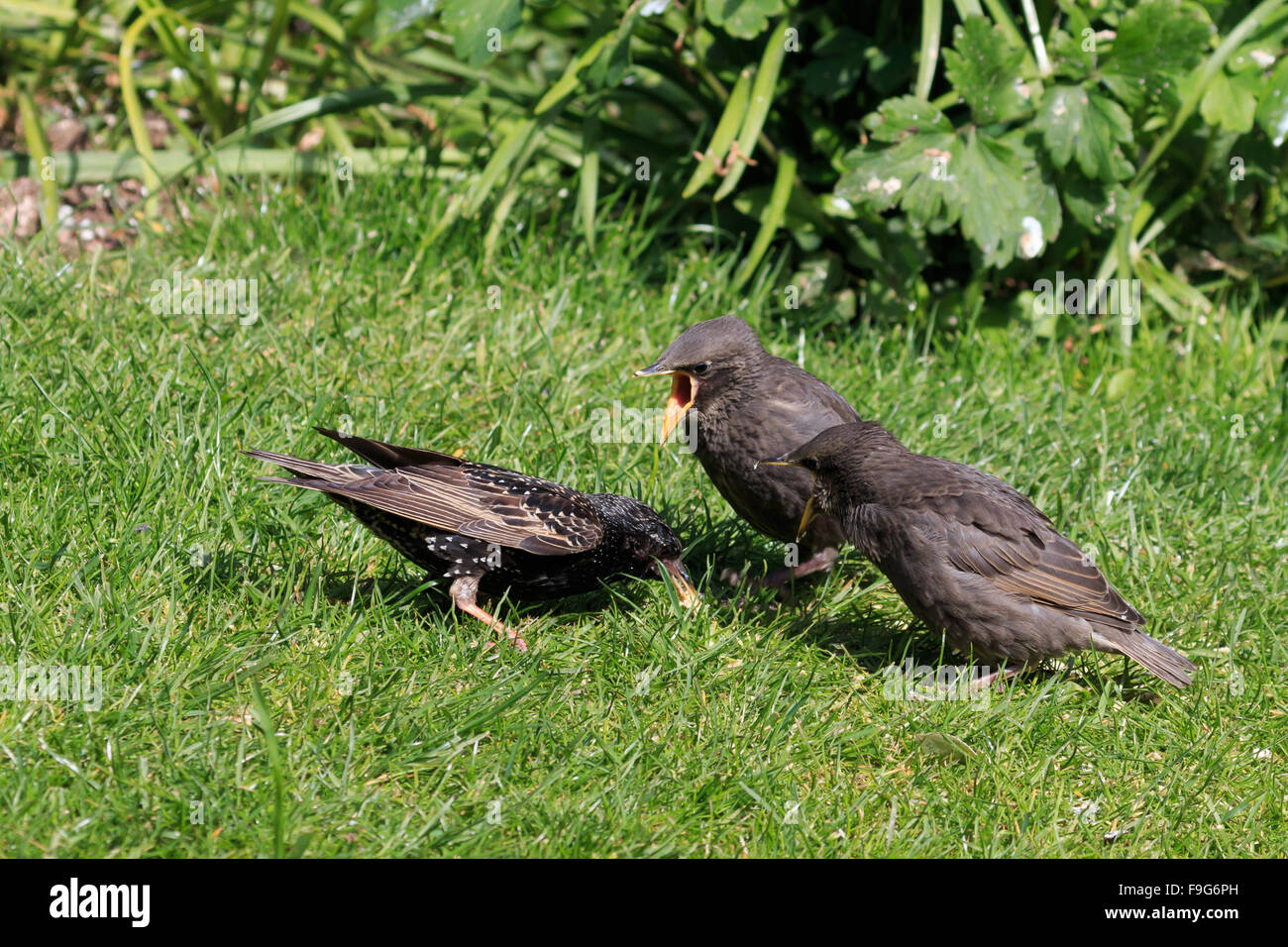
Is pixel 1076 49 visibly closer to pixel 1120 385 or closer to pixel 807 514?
pixel 1120 385

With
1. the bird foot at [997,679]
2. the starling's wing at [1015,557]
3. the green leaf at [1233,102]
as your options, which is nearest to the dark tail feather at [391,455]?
the starling's wing at [1015,557]

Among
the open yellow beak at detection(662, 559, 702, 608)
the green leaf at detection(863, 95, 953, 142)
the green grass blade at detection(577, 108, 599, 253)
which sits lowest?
the open yellow beak at detection(662, 559, 702, 608)

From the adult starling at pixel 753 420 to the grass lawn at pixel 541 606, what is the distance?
0.87 ft

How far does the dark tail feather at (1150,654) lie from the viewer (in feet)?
13.9

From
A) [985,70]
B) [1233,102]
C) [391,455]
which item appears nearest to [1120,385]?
[1233,102]

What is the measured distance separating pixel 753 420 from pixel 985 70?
223cm

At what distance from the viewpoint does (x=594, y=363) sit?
581cm

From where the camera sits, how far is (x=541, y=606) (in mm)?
4617

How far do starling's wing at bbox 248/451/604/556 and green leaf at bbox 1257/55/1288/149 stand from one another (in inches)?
156

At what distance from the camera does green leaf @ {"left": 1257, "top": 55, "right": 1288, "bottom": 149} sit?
19.7 feet

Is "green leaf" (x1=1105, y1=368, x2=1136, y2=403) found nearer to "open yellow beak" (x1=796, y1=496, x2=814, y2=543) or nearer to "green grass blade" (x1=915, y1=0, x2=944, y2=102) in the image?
"green grass blade" (x1=915, y1=0, x2=944, y2=102)

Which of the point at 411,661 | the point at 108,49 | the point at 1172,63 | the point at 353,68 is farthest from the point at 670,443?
the point at 108,49

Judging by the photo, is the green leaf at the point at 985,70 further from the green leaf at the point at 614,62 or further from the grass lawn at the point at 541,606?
the green leaf at the point at 614,62

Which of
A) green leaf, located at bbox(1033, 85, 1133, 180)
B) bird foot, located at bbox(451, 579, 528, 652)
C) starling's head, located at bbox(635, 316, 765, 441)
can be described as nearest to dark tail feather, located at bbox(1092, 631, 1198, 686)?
starling's head, located at bbox(635, 316, 765, 441)
